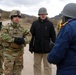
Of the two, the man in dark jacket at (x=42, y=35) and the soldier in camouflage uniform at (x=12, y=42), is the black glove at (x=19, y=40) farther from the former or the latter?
the man in dark jacket at (x=42, y=35)

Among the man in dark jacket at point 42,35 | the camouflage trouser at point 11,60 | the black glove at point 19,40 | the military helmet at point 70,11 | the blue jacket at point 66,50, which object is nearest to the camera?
the blue jacket at point 66,50

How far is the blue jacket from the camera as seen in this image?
4273 mm

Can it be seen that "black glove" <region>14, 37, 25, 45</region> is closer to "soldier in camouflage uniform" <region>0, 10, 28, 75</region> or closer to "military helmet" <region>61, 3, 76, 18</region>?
"soldier in camouflage uniform" <region>0, 10, 28, 75</region>

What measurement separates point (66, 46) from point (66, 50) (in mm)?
60

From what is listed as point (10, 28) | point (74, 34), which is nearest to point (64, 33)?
point (74, 34)

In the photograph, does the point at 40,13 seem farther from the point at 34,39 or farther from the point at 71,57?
the point at 71,57

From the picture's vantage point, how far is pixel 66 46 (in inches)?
169

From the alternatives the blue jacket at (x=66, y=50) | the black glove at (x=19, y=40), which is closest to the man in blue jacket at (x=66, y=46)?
the blue jacket at (x=66, y=50)

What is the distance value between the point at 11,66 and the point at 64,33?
288cm

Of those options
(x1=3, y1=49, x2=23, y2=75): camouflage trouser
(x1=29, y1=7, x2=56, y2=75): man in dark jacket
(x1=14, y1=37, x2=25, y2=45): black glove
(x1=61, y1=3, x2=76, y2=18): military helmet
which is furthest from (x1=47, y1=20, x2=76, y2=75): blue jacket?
(x1=29, y1=7, x2=56, y2=75): man in dark jacket

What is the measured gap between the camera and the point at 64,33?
4.27 metres

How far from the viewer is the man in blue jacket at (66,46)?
4281 millimetres

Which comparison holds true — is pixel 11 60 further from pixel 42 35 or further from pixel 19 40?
pixel 42 35

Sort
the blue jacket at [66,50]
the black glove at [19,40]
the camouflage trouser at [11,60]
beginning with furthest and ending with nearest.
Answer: the camouflage trouser at [11,60] → the black glove at [19,40] → the blue jacket at [66,50]
